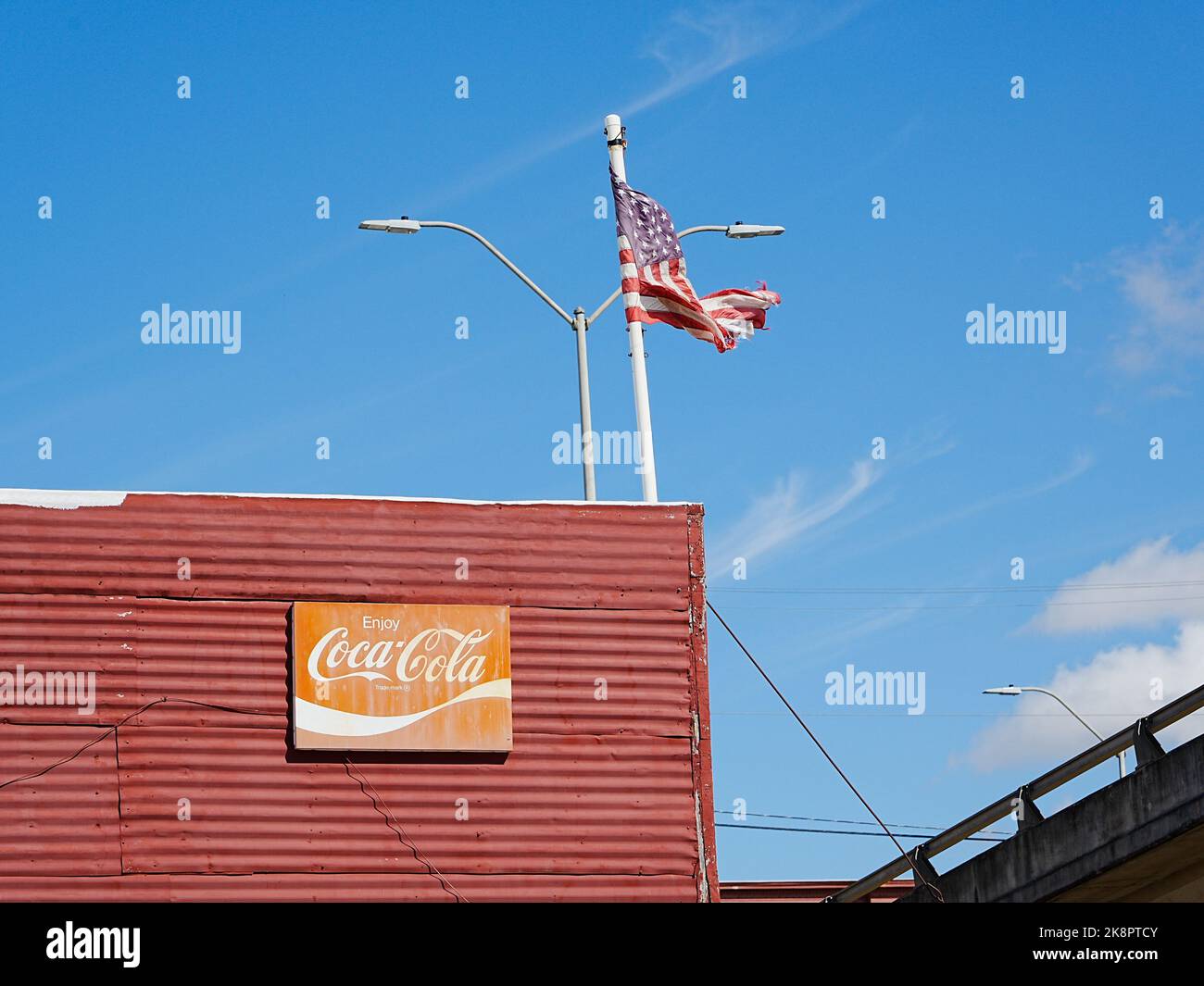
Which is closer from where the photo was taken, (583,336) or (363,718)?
(363,718)

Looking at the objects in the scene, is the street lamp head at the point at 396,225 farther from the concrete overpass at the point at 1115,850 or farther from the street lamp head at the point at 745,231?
the concrete overpass at the point at 1115,850

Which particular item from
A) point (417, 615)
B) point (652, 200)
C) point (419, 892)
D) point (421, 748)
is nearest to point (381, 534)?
point (417, 615)

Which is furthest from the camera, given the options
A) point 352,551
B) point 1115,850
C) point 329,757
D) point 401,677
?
point 352,551

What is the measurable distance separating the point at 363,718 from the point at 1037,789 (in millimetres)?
7356

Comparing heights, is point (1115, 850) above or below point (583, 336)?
below

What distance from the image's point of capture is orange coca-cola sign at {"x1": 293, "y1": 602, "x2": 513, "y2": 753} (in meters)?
19.3

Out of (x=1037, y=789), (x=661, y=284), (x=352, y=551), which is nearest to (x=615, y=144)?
(x=661, y=284)

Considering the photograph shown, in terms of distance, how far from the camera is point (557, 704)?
1998 cm

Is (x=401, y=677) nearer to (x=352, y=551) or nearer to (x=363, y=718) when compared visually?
(x=363, y=718)

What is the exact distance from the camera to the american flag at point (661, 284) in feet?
70.0

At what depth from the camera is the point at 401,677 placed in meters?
19.6
